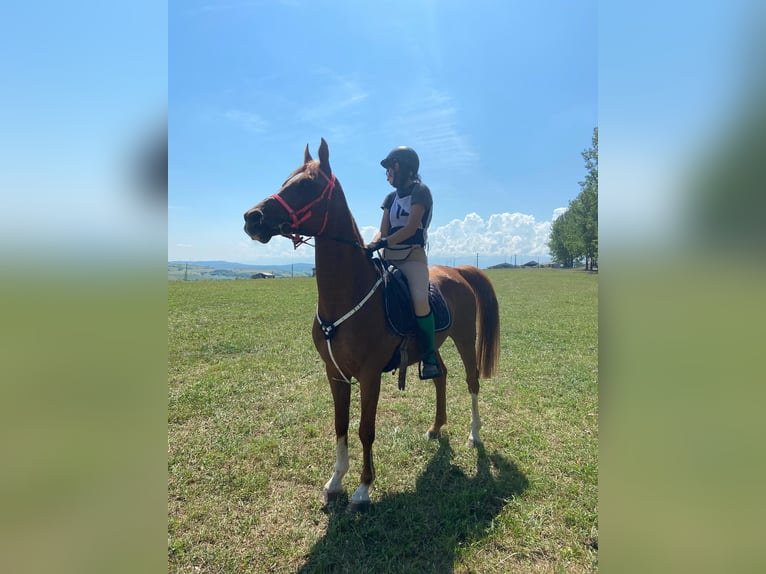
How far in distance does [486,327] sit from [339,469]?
10.1 ft

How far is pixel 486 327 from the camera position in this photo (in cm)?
547

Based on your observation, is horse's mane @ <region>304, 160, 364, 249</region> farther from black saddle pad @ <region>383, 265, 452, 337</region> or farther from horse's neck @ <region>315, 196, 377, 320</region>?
black saddle pad @ <region>383, 265, 452, 337</region>

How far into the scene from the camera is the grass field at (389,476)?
2.92 metres

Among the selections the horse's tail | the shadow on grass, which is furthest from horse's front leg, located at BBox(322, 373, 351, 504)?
the horse's tail

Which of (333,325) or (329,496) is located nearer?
(333,325)

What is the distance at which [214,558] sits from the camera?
2861mm

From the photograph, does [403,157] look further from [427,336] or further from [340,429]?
Result: [340,429]

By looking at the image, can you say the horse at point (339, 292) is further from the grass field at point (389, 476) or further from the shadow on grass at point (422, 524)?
the grass field at point (389, 476)

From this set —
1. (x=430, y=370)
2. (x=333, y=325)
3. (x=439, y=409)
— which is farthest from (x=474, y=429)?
(x=333, y=325)
